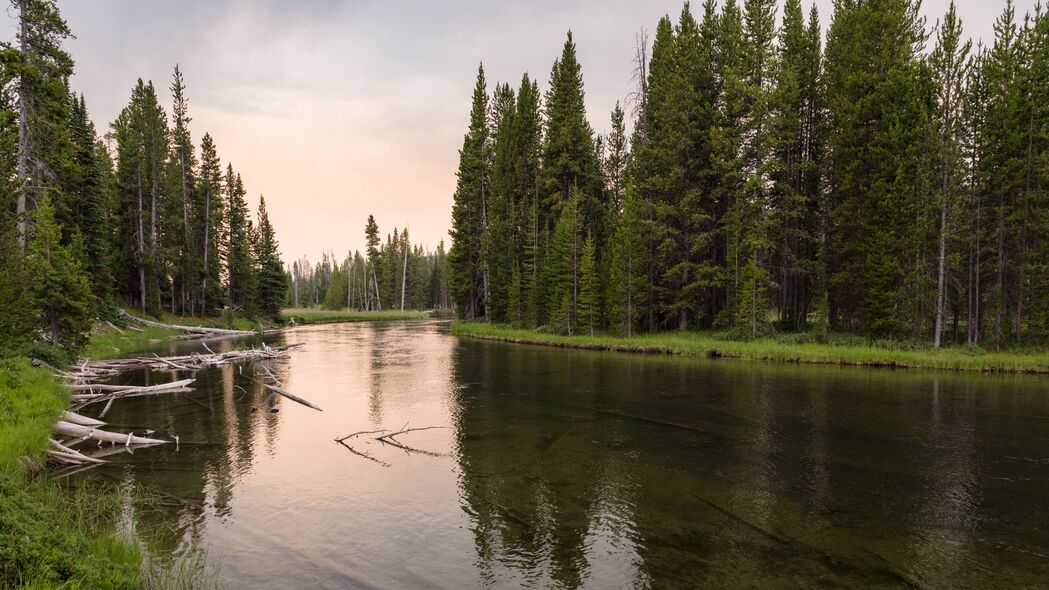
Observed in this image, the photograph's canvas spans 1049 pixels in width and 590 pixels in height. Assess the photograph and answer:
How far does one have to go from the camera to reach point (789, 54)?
41.8 metres

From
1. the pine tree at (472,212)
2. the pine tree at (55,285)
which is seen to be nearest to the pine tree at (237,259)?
the pine tree at (472,212)

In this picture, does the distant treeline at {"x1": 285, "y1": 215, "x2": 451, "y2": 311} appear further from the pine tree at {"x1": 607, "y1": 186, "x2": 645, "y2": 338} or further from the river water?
the river water

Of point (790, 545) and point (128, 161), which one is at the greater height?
point (128, 161)

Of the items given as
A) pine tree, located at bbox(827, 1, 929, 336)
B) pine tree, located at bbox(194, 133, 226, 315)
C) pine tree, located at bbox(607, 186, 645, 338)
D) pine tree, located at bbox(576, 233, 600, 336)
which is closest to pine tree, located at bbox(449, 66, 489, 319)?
pine tree, located at bbox(576, 233, 600, 336)

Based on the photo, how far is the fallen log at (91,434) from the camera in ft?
45.1

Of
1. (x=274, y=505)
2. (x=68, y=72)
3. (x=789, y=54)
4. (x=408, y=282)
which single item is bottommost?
(x=274, y=505)

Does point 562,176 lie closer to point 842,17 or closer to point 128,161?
point 842,17

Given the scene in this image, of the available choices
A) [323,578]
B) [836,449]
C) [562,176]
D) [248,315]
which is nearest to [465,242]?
[562,176]

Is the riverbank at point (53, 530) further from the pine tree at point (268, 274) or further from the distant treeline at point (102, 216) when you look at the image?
the pine tree at point (268, 274)

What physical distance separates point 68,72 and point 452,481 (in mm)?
30678

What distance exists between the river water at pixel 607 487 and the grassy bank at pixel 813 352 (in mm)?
5886

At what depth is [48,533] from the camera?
235 inches

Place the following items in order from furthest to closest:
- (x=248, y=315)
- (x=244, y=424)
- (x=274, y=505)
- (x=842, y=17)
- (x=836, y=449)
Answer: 1. (x=248, y=315)
2. (x=842, y=17)
3. (x=244, y=424)
4. (x=836, y=449)
5. (x=274, y=505)

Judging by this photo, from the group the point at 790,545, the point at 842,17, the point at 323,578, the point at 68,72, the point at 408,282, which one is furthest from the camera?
the point at 408,282
